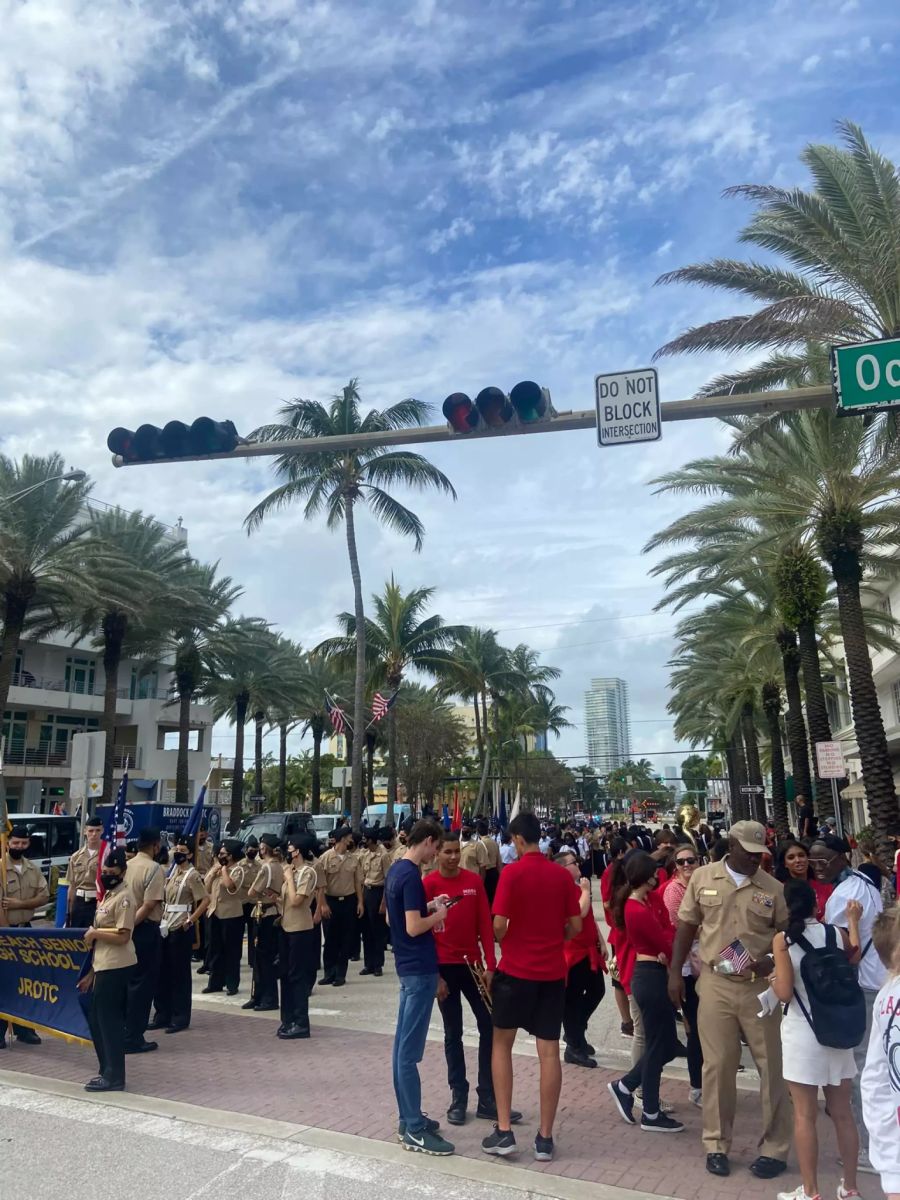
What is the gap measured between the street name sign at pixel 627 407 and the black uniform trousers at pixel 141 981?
5.52 m

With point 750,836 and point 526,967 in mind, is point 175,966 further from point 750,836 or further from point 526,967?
point 750,836

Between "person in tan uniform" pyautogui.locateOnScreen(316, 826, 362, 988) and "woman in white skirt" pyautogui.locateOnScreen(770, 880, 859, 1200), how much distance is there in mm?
7339

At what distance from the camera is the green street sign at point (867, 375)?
7.43 m

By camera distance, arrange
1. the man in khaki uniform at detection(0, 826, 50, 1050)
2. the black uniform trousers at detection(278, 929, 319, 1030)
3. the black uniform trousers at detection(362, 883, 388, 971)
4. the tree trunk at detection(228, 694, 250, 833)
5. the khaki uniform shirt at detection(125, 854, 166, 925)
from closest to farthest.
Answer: the khaki uniform shirt at detection(125, 854, 166, 925), the black uniform trousers at detection(278, 929, 319, 1030), the man in khaki uniform at detection(0, 826, 50, 1050), the black uniform trousers at detection(362, 883, 388, 971), the tree trunk at detection(228, 694, 250, 833)

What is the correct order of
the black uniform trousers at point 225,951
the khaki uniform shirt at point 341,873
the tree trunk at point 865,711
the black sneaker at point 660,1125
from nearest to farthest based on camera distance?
the black sneaker at point 660,1125 → the black uniform trousers at point 225,951 → the khaki uniform shirt at point 341,873 → the tree trunk at point 865,711

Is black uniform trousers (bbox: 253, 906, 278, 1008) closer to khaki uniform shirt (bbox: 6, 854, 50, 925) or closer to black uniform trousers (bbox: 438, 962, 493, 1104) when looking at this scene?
khaki uniform shirt (bbox: 6, 854, 50, 925)

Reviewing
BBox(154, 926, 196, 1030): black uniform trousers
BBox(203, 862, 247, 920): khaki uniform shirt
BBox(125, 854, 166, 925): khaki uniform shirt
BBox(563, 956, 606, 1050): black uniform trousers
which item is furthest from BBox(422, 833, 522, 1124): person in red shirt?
BBox(203, 862, 247, 920): khaki uniform shirt

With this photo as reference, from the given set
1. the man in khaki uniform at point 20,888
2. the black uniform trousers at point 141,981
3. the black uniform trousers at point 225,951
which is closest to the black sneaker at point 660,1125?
the black uniform trousers at point 141,981

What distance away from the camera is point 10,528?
26.6 metres

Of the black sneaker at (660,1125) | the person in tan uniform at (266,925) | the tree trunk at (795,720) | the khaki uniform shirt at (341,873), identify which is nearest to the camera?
the black sneaker at (660,1125)

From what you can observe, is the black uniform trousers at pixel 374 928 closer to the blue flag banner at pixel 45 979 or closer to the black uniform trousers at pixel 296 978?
the black uniform trousers at pixel 296 978

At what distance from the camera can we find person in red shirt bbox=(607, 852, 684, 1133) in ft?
19.4

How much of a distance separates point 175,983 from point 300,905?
5.17 feet

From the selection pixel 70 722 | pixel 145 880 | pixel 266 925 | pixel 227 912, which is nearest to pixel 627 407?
pixel 145 880
